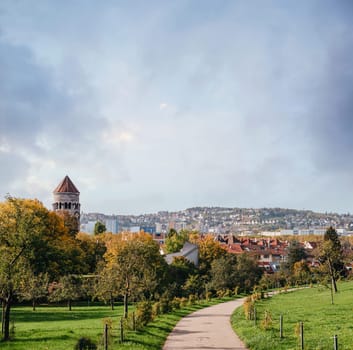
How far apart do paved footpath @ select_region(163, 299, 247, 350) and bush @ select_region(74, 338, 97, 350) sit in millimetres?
2748

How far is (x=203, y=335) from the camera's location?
20.2 m

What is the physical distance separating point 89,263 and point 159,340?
4415cm

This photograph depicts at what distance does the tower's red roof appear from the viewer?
3661 inches

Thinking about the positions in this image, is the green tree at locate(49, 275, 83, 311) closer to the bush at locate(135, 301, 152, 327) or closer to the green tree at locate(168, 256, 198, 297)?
the green tree at locate(168, 256, 198, 297)

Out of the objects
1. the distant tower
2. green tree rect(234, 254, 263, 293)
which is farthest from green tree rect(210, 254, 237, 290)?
the distant tower

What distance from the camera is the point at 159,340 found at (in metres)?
18.5

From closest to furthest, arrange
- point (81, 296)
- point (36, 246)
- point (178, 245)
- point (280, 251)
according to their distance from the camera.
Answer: point (36, 246)
point (81, 296)
point (178, 245)
point (280, 251)

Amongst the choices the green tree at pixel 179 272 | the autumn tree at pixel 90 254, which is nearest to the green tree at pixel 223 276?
the green tree at pixel 179 272

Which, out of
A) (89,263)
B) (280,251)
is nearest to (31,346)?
(89,263)

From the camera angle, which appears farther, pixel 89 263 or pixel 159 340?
pixel 89 263

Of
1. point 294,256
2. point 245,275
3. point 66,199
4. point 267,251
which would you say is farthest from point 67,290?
point 267,251

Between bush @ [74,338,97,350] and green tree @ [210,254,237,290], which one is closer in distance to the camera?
bush @ [74,338,97,350]

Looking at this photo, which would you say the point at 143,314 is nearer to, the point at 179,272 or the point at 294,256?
the point at 179,272

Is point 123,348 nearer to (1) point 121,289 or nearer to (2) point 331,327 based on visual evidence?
(2) point 331,327
